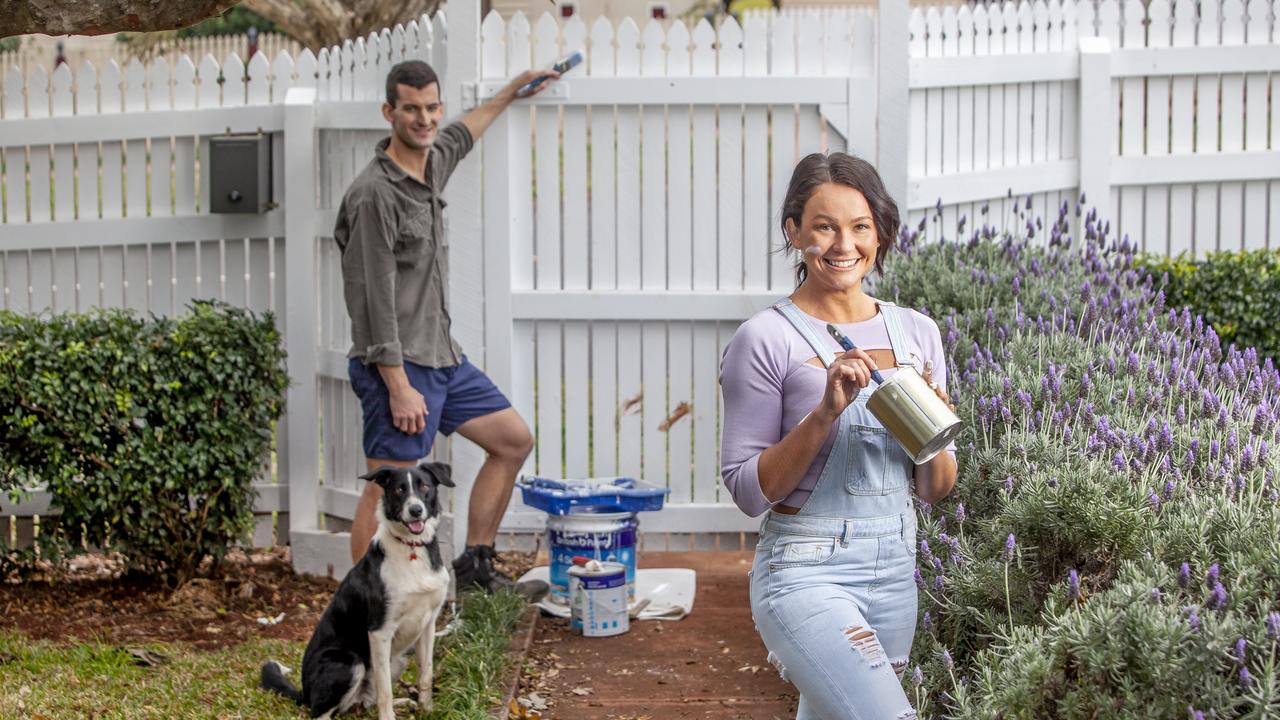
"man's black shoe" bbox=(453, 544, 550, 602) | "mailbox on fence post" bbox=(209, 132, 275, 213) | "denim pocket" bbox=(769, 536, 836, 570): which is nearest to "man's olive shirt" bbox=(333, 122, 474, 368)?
"man's black shoe" bbox=(453, 544, 550, 602)

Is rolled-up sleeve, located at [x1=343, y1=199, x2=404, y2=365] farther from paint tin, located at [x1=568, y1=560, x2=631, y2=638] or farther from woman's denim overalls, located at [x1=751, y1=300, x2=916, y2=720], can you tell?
woman's denim overalls, located at [x1=751, y1=300, x2=916, y2=720]

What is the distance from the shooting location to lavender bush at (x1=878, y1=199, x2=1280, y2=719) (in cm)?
294

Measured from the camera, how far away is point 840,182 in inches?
141

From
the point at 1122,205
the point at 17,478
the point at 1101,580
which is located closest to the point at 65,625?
the point at 17,478

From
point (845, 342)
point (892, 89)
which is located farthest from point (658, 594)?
point (845, 342)

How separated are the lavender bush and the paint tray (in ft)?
4.61

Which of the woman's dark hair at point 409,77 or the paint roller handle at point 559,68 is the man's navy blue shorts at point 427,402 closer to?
the woman's dark hair at point 409,77

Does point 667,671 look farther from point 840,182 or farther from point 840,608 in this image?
point 840,182

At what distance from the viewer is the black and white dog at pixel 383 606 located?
5.11m

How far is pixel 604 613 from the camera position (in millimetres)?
6277

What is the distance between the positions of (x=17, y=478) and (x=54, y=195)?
189 cm

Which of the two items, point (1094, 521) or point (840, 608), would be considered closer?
point (840, 608)

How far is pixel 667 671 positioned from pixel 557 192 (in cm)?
241

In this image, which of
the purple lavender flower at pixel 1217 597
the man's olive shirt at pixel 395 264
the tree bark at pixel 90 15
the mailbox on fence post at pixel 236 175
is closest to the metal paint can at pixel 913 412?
the purple lavender flower at pixel 1217 597
